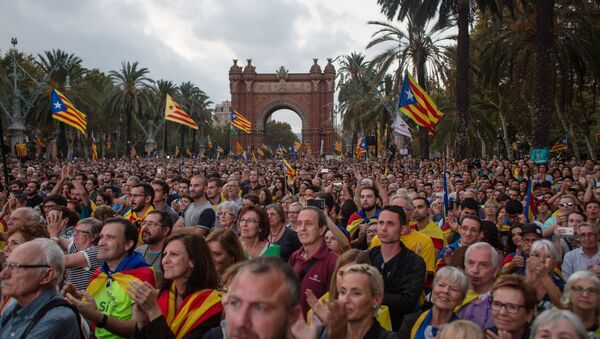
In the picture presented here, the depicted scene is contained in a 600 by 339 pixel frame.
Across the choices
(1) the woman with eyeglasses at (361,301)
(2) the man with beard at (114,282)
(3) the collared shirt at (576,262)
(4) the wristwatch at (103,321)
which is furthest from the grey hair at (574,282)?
(4) the wristwatch at (103,321)

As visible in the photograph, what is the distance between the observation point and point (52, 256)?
3723 mm

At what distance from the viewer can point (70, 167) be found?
36.8ft

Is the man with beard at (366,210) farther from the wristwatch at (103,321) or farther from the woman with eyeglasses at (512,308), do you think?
the wristwatch at (103,321)

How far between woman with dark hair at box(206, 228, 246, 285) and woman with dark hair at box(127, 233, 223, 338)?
0.55 meters

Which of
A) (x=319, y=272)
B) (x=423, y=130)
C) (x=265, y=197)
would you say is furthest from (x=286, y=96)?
(x=319, y=272)

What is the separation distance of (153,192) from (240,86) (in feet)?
246

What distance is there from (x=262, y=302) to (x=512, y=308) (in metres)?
2.29

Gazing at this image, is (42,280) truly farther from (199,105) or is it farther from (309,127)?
(309,127)

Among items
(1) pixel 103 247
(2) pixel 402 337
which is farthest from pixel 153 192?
(2) pixel 402 337

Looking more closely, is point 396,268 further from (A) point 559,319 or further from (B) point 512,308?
(A) point 559,319

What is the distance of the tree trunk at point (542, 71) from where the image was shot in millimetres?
16031

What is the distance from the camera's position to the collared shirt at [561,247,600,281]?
5793 millimetres

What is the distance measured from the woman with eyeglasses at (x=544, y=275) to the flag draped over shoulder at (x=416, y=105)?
33.5ft

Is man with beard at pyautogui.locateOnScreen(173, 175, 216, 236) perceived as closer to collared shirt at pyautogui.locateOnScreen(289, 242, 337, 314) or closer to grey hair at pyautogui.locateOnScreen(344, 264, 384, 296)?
collared shirt at pyautogui.locateOnScreen(289, 242, 337, 314)
